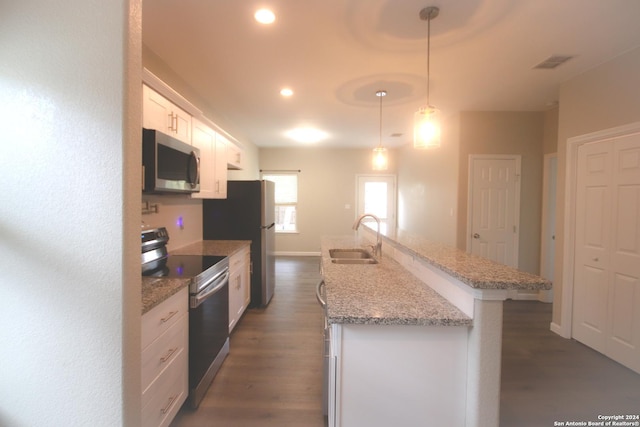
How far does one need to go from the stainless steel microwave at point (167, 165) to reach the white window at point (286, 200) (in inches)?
177

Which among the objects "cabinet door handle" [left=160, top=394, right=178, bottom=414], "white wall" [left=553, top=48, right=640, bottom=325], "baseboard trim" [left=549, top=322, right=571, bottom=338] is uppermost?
"white wall" [left=553, top=48, right=640, bottom=325]

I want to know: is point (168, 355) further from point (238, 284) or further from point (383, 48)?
point (383, 48)

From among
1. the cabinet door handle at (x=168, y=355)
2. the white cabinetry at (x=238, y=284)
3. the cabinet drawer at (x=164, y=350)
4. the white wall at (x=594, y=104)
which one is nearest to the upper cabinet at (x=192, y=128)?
the white cabinetry at (x=238, y=284)

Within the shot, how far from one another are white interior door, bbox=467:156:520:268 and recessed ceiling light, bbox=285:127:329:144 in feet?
8.57

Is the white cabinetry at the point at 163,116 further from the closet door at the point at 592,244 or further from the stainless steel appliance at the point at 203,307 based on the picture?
the closet door at the point at 592,244

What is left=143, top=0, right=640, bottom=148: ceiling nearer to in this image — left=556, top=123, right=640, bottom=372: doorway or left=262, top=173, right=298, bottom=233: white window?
left=556, top=123, right=640, bottom=372: doorway

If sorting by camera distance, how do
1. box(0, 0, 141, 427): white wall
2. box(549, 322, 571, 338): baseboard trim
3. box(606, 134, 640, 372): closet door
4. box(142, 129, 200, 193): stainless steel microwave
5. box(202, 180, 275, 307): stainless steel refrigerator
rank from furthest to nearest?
box(202, 180, 275, 307): stainless steel refrigerator, box(549, 322, 571, 338): baseboard trim, box(606, 134, 640, 372): closet door, box(142, 129, 200, 193): stainless steel microwave, box(0, 0, 141, 427): white wall

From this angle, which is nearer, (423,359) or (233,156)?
(423,359)

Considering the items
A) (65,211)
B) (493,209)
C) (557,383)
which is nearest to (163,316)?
(65,211)

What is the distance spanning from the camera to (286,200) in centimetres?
675

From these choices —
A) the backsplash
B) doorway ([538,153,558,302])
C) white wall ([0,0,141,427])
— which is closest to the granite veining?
white wall ([0,0,141,427])

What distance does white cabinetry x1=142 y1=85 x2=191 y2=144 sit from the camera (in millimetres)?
1681

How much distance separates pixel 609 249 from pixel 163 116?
12.7ft

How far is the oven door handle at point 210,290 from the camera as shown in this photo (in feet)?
5.84
